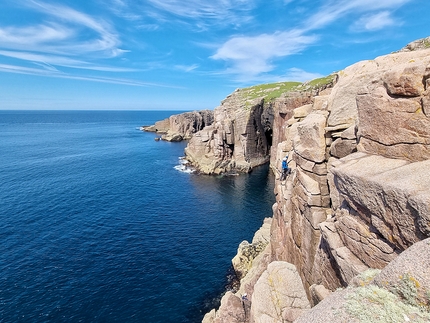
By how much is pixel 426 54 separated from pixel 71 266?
48.1 m

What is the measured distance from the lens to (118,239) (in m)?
49.6

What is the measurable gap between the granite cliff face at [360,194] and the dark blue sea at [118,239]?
15.3m

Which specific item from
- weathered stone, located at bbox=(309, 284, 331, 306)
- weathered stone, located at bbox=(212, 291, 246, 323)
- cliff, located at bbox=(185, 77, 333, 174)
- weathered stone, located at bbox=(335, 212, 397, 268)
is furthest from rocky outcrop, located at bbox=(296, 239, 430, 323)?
cliff, located at bbox=(185, 77, 333, 174)

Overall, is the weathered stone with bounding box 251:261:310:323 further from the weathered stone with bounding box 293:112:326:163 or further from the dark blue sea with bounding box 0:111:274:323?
the dark blue sea with bounding box 0:111:274:323

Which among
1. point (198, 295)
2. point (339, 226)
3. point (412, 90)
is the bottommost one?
point (198, 295)

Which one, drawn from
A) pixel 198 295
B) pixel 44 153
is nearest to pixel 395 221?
pixel 198 295

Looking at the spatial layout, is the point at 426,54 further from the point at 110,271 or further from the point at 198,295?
the point at 110,271

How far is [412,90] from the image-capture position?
1255 centimetres

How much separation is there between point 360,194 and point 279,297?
9.37 meters

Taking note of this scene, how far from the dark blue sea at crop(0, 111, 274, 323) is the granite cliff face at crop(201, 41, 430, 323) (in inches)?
604

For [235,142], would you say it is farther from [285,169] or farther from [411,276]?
[411,276]

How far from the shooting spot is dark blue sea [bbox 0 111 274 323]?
35094 mm

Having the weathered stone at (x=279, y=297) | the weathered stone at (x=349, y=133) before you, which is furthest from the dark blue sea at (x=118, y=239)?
the weathered stone at (x=349, y=133)

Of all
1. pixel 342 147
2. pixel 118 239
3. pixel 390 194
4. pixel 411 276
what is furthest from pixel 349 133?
pixel 118 239
